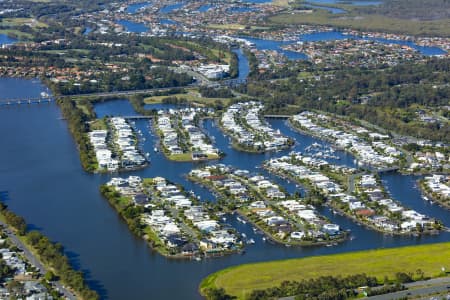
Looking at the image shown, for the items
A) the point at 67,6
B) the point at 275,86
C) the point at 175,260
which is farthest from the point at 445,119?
the point at 67,6

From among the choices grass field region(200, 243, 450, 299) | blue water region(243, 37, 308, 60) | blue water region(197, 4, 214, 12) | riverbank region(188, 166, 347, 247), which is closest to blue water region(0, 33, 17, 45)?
blue water region(243, 37, 308, 60)

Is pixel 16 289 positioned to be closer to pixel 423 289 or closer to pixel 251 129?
pixel 423 289

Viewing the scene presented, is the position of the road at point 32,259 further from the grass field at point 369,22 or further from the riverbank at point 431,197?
the grass field at point 369,22

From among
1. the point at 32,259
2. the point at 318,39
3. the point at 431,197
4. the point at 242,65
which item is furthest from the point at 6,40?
the point at 32,259

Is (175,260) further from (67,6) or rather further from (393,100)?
(67,6)

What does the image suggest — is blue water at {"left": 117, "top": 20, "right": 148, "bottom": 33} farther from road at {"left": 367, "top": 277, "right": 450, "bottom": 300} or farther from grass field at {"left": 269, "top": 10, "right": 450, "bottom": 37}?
road at {"left": 367, "top": 277, "right": 450, "bottom": 300}

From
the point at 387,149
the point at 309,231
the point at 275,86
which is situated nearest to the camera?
the point at 309,231
